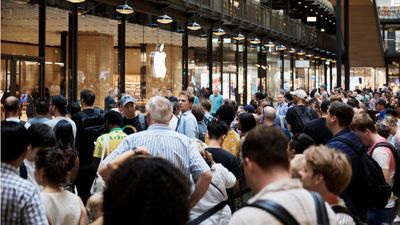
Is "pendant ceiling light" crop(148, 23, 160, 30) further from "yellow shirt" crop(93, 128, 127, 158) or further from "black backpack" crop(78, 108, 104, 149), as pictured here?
"yellow shirt" crop(93, 128, 127, 158)

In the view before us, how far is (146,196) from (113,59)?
17.8 meters

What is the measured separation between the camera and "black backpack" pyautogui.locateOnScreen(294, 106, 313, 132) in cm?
1199

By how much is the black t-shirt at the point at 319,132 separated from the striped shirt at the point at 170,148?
4034 millimetres

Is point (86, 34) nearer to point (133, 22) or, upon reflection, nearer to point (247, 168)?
point (133, 22)

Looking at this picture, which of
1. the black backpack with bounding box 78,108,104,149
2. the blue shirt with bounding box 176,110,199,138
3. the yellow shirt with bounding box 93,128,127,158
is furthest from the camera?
the blue shirt with bounding box 176,110,199,138

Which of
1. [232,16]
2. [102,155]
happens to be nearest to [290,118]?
[102,155]

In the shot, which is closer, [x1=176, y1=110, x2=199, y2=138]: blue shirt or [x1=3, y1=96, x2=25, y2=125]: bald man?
[x1=3, y1=96, x2=25, y2=125]: bald man

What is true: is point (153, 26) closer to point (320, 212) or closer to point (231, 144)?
point (231, 144)

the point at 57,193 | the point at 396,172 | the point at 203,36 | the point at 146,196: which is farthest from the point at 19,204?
the point at 203,36

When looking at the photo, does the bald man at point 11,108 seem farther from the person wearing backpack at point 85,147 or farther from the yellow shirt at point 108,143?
the yellow shirt at point 108,143

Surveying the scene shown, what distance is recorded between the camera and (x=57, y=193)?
4.62m

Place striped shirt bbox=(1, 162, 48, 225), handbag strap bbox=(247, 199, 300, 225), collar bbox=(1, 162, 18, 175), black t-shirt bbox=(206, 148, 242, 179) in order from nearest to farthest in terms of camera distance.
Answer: handbag strap bbox=(247, 199, 300, 225)
striped shirt bbox=(1, 162, 48, 225)
collar bbox=(1, 162, 18, 175)
black t-shirt bbox=(206, 148, 242, 179)

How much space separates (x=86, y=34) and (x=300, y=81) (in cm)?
2973

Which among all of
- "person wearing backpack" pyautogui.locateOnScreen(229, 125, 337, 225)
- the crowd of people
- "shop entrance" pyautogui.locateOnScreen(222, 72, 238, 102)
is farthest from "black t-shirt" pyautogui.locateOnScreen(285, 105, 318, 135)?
"shop entrance" pyautogui.locateOnScreen(222, 72, 238, 102)
